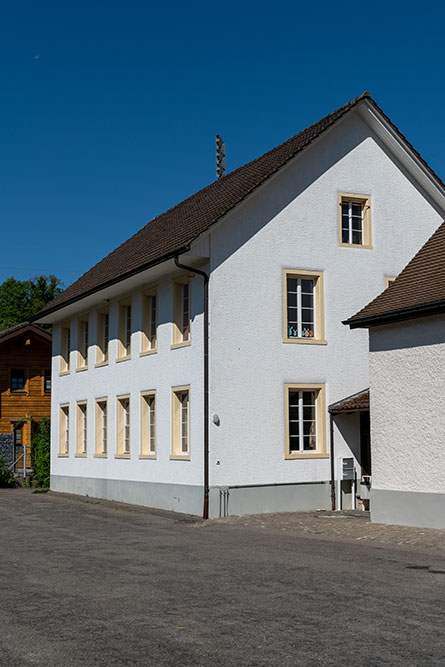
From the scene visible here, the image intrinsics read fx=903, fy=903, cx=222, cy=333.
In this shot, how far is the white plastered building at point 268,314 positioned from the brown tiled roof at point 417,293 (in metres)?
3.43

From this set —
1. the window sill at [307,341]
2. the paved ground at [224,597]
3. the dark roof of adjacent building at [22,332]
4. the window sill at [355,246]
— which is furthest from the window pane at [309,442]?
the dark roof of adjacent building at [22,332]

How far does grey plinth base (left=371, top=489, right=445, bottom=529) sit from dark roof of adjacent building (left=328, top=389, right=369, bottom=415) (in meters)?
3.23

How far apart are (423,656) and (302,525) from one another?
11.3 m

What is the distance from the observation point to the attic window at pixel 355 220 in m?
22.8

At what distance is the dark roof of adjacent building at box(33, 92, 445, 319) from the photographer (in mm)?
21484

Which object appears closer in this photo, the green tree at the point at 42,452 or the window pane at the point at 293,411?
the window pane at the point at 293,411

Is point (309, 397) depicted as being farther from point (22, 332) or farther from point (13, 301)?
point (13, 301)

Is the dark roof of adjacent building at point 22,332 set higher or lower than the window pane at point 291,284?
higher

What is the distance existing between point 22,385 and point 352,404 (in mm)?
28376

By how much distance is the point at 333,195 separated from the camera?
2258 centimetres

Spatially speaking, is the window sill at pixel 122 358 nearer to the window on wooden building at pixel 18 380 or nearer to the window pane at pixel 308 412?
the window pane at pixel 308 412

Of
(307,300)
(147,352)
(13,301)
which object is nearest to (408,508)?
(307,300)

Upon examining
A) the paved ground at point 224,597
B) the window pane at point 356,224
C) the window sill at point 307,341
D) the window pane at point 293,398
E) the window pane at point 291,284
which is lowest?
the paved ground at point 224,597

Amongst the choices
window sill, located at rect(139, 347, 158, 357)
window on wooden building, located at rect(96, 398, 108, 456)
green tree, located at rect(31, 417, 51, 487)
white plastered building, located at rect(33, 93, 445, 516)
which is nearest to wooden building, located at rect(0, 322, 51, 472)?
green tree, located at rect(31, 417, 51, 487)
